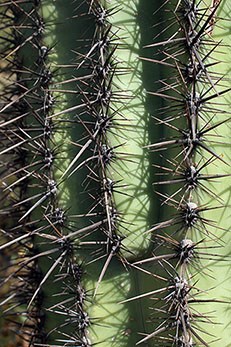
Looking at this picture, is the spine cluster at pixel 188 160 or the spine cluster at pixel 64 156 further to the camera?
the spine cluster at pixel 64 156

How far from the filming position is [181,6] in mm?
1717

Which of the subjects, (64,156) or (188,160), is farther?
(64,156)

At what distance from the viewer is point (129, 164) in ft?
5.98

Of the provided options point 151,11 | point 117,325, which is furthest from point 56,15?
point 117,325

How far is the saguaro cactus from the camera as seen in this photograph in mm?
1727

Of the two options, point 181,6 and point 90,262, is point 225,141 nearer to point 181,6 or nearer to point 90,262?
point 181,6

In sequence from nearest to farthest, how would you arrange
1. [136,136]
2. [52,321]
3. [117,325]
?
1. [136,136]
2. [117,325]
3. [52,321]

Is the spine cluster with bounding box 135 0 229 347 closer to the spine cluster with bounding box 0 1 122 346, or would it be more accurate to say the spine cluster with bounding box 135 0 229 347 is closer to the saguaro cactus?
the saguaro cactus

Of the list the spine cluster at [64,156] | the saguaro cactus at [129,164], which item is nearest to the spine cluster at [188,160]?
the saguaro cactus at [129,164]

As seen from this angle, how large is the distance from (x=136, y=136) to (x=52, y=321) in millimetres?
630

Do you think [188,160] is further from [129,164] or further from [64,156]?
[64,156]

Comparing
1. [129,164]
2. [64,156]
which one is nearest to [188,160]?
[129,164]

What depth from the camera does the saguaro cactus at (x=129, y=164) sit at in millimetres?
1727

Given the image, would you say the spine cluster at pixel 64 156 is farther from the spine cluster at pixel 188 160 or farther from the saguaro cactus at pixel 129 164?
the spine cluster at pixel 188 160
